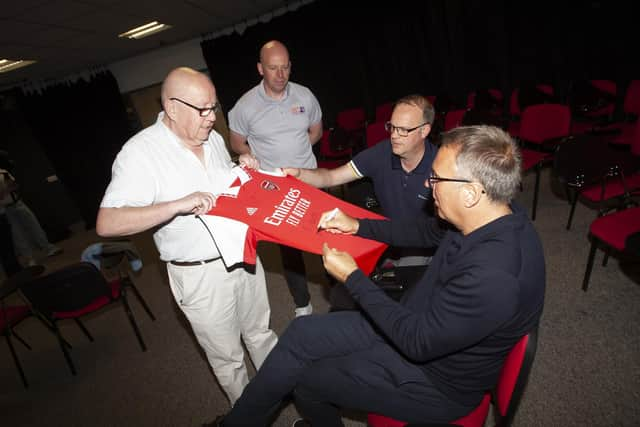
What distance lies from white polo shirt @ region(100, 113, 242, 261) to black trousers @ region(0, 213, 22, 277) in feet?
17.8

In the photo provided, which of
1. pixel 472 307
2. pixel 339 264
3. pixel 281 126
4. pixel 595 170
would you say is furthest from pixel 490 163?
pixel 595 170

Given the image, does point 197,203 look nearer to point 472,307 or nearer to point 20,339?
point 472,307

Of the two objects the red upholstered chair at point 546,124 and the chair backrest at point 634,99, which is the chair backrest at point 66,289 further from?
the chair backrest at point 634,99

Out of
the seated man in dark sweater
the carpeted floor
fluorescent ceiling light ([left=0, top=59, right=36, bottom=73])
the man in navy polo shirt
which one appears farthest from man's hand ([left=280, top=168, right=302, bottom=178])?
fluorescent ceiling light ([left=0, top=59, right=36, bottom=73])

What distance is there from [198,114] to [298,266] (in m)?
1.64

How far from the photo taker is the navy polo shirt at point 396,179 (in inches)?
81.4

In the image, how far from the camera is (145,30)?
21.3 ft

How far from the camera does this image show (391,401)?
4.36ft

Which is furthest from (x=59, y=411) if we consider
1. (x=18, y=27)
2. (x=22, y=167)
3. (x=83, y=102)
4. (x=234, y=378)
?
(x=83, y=102)

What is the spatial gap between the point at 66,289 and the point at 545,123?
18.5 ft

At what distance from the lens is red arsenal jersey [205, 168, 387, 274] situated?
166 cm

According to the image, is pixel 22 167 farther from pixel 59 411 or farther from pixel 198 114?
pixel 198 114

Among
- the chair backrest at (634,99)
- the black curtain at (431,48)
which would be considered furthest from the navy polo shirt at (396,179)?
the black curtain at (431,48)

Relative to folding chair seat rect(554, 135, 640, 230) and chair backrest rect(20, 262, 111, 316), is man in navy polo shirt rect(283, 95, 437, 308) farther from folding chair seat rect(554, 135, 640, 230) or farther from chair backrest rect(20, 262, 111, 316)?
chair backrest rect(20, 262, 111, 316)
